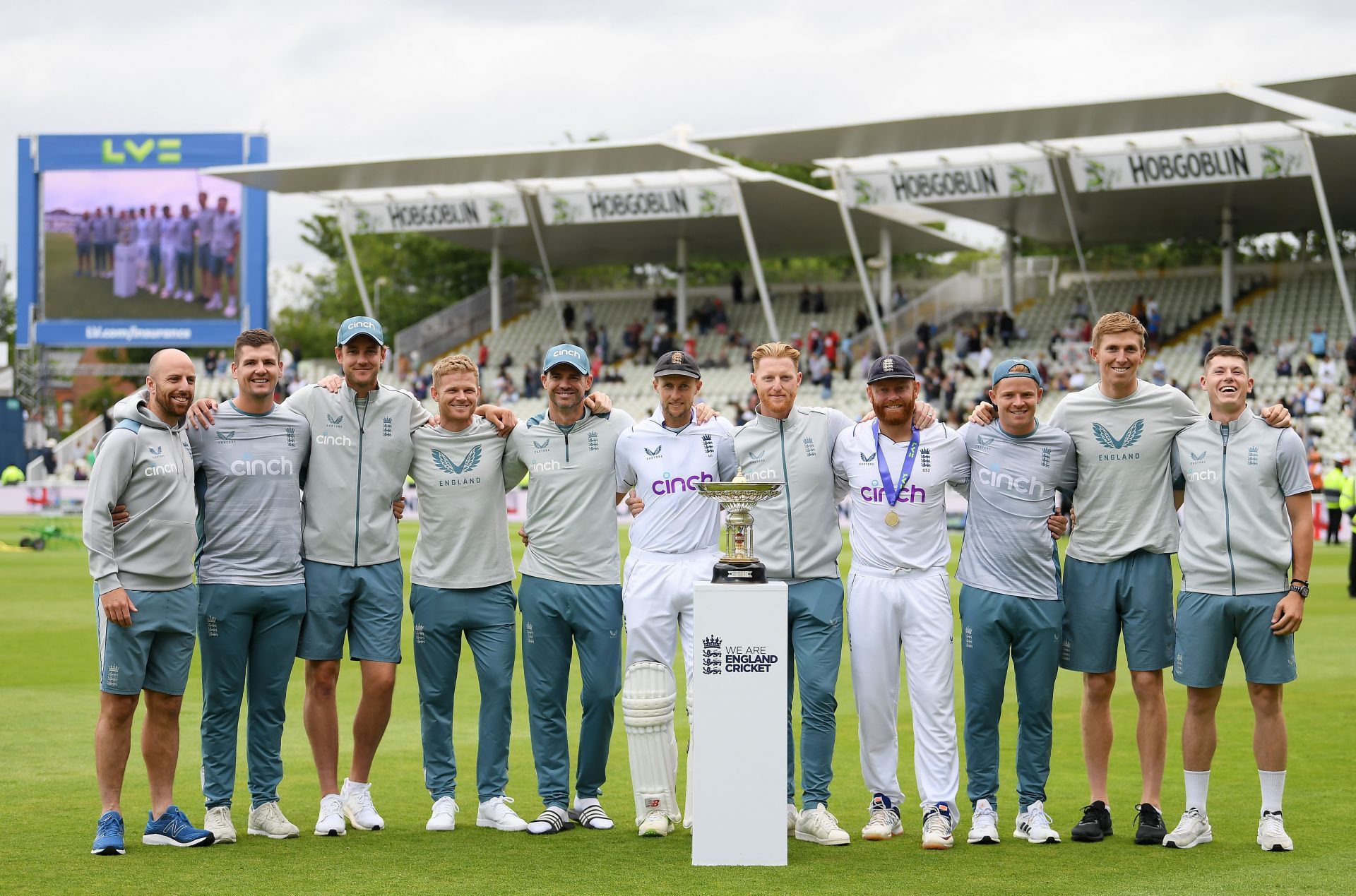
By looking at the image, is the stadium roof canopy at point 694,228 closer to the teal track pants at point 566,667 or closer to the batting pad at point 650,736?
the teal track pants at point 566,667

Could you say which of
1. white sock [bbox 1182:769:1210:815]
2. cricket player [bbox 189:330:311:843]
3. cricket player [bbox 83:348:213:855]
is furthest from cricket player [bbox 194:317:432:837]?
white sock [bbox 1182:769:1210:815]

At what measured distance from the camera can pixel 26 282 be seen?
45844mm

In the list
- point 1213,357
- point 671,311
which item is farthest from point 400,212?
point 1213,357

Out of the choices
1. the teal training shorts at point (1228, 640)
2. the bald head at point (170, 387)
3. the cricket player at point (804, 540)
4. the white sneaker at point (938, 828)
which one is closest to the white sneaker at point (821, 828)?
the cricket player at point (804, 540)

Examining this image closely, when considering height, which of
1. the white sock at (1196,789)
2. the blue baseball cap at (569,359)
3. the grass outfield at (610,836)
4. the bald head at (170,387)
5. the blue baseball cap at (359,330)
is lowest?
the grass outfield at (610,836)

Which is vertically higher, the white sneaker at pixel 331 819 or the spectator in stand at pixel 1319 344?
the spectator in stand at pixel 1319 344

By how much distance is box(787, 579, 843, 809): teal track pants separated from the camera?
23.7 ft

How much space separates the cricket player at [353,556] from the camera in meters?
7.58

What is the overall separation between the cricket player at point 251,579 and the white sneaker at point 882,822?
8.78 feet

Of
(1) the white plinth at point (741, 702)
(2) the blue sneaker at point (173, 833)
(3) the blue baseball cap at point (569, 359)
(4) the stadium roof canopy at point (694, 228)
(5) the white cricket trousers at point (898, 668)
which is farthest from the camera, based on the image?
(4) the stadium roof canopy at point (694, 228)

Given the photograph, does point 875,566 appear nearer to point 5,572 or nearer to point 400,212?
point 5,572

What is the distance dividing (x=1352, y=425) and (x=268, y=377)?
31.5 m

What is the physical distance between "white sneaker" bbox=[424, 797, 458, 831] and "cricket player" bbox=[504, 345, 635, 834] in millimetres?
436

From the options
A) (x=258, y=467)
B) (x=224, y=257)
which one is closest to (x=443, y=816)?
(x=258, y=467)
